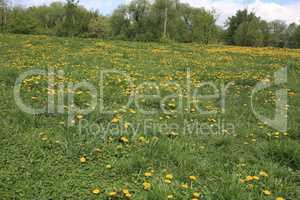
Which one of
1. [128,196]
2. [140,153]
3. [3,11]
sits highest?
[3,11]

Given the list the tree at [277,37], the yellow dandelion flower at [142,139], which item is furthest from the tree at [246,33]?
the yellow dandelion flower at [142,139]

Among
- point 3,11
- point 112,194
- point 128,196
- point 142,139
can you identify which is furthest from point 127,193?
point 3,11

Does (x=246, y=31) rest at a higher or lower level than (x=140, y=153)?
higher

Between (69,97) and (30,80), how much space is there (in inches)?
60.9

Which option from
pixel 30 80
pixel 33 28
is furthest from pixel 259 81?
pixel 33 28

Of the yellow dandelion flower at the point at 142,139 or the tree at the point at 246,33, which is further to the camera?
the tree at the point at 246,33

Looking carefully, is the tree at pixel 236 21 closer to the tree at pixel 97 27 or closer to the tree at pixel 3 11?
the tree at pixel 97 27

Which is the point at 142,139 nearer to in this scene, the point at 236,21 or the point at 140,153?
the point at 140,153

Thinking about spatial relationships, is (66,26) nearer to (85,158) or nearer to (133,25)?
(133,25)

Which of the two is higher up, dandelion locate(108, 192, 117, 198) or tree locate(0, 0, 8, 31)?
tree locate(0, 0, 8, 31)

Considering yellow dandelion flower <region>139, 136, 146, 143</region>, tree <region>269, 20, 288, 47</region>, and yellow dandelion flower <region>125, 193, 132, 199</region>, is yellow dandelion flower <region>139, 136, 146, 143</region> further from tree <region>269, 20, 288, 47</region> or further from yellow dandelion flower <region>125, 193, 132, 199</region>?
tree <region>269, 20, 288, 47</region>

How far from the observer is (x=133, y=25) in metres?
49.5

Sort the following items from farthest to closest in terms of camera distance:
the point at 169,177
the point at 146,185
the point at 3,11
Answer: the point at 3,11
the point at 169,177
the point at 146,185

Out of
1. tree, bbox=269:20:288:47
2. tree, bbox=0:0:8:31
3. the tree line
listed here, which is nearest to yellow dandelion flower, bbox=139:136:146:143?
the tree line
